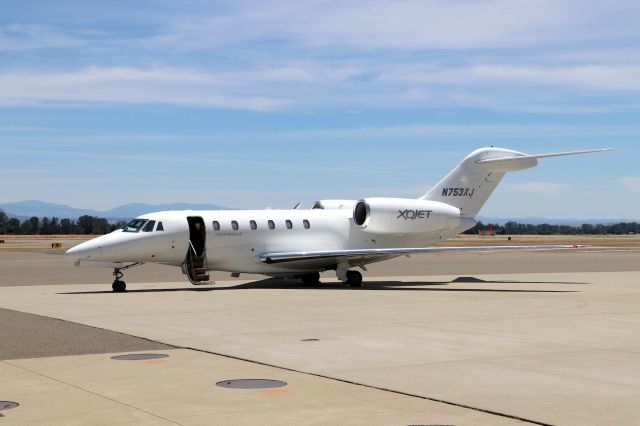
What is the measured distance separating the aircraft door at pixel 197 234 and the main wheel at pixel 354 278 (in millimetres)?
4827

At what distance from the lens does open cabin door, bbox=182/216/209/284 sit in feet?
88.6

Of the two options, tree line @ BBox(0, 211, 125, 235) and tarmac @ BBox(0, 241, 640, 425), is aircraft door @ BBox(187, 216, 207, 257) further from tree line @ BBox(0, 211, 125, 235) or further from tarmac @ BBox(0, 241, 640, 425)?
tree line @ BBox(0, 211, 125, 235)

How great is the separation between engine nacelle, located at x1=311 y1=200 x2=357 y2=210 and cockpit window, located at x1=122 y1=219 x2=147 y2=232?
762 cm

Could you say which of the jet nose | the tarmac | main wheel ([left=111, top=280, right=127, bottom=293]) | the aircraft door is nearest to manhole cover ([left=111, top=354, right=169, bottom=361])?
the tarmac

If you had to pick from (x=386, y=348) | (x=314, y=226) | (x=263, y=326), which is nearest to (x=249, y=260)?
(x=314, y=226)

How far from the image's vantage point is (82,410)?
28.9ft

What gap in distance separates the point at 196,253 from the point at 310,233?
13.7 ft

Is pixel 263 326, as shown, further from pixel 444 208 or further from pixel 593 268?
pixel 593 268

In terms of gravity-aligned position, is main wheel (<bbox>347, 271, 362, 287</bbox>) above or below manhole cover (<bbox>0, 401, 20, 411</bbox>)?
above

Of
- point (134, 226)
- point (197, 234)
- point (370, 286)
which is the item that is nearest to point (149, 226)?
point (134, 226)

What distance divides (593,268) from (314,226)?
16.8 m

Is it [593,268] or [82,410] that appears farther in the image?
[593,268]

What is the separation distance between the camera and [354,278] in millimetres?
28453

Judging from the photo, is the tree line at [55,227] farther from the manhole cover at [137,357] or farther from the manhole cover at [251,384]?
the manhole cover at [251,384]
